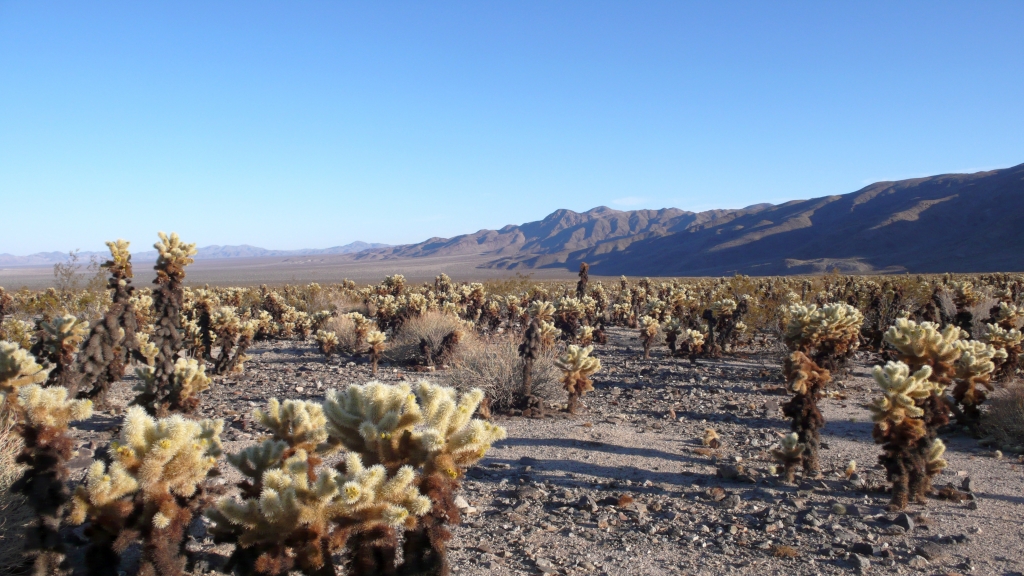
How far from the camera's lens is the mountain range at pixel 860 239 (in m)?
66.1

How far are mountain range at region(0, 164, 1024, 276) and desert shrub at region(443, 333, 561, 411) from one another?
6057 cm

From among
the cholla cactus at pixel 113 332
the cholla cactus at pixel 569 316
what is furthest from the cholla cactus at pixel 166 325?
the cholla cactus at pixel 569 316

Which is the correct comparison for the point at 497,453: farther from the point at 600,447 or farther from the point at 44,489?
the point at 44,489

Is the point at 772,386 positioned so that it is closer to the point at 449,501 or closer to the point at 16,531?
the point at 449,501

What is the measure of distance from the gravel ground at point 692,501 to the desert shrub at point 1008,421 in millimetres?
302

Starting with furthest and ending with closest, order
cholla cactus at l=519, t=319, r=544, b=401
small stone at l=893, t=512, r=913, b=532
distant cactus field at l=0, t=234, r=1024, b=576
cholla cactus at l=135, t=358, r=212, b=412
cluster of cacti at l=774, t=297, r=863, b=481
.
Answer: cholla cactus at l=519, t=319, r=544, b=401
cholla cactus at l=135, t=358, r=212, b=412
cluster of cacti at l=774, t=297, r=863, b=481
small stone at l=893, t=512, r=913, b=532
distant cactus field at l=0, t=234, r=1024, b=576

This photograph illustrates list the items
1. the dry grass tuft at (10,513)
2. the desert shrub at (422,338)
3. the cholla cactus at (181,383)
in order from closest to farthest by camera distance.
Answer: the dry grass tuft at (10,513) → the cholla cactus at (181,383) → the desert shrub at (422,338)

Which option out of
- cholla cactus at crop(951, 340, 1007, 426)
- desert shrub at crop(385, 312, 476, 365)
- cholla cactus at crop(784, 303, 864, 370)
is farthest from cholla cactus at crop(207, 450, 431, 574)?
desert shrub at crop(385, 312, 476, 365)

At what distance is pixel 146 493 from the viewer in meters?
2.98

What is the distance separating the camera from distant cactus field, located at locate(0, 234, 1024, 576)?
9.83 feet

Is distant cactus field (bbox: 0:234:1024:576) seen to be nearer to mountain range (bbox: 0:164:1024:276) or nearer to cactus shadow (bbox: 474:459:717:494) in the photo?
cactus shadow (bbox: 474:459:717:494)

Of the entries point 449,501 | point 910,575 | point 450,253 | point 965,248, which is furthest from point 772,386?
point 450,253

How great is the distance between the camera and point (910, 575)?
159 inches

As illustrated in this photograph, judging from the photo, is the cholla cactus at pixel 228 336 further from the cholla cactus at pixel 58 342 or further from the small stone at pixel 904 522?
the small stone at pixel 904 522
